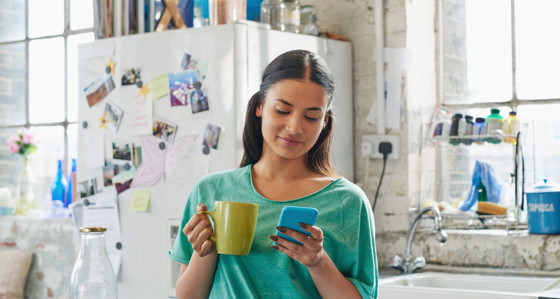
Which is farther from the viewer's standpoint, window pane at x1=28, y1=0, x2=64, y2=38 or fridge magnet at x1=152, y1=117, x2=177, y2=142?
window pane at x1=28, y1=0, x2=64, y2=38

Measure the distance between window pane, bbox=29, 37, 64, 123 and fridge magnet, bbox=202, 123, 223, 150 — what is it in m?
1.76

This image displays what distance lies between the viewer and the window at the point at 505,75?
3.14m

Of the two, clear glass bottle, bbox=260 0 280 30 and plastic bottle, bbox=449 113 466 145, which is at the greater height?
clear glass bottle, bbox=260 0 280 30

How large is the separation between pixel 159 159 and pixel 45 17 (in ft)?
6.17

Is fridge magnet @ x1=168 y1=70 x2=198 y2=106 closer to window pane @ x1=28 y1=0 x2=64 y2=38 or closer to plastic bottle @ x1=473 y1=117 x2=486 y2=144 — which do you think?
plastic bottle @ x1=473 y1=117 x2=486 y2=144

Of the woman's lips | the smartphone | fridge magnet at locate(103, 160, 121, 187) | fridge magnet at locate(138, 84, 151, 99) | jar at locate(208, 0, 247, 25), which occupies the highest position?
jar at locate(208, 0, 247, 25)

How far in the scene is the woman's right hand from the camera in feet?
4.34

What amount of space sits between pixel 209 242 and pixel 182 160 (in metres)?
1.64

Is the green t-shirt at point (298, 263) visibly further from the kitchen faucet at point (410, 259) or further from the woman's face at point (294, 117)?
the kitchen faucet at point (410, 259)

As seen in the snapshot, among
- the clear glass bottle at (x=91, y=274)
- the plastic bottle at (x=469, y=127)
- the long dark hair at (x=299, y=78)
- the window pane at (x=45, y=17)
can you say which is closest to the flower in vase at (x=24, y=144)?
the window pane at (x=45, y=17)

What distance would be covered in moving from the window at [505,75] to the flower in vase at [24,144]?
2.25 metres

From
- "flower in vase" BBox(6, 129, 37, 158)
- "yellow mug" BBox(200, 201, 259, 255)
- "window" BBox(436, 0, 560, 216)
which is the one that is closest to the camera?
"yellow mug" BBox(200, 201, 259, 255)

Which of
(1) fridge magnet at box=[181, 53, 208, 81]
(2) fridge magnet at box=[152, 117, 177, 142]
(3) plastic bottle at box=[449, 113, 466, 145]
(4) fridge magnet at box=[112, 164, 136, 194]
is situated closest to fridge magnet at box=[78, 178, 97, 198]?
(4) fridge magnet at box=[112, 164, 136, 194]

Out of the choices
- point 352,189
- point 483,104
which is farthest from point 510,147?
point 352,189
